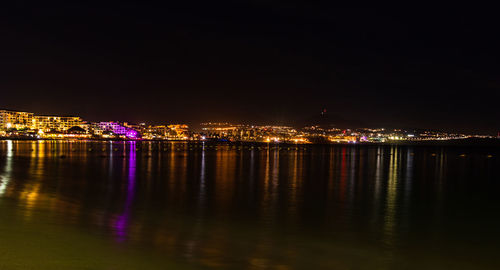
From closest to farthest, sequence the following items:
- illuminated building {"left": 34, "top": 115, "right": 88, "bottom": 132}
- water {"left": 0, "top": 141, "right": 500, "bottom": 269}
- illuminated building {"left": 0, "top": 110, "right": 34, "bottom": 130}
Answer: water {"left": 0, "top": 141, "right": 500, "bottom": 269}, illuminated building {"left": 0, "top": 110, "right": 34, "bottom": 130}, illuminated building {"left": 34, "top": 115, "right": 88, "bottom": 132}

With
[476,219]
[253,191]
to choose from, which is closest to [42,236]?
[253,191]

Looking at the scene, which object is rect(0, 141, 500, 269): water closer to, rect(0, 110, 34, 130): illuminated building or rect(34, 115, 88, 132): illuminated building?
rect(0, 110, 34, 130): illuminated building

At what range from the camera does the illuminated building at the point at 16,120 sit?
529ft

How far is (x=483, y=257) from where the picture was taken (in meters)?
7.48

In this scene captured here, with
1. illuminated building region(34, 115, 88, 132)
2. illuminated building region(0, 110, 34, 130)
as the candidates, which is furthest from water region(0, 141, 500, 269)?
illuminated building region(34, 115, 88, 132)

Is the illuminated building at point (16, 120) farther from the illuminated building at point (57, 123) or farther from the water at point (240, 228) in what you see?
the water at point (240, 228)

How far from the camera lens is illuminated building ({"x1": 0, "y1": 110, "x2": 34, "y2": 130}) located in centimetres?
16125

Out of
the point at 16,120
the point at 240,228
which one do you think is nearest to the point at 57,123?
the point at 16,120

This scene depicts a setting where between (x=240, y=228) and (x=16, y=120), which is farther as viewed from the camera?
(x=16, y=120)

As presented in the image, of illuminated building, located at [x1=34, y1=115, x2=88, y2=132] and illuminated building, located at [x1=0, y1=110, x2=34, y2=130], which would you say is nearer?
illuminated building, located at [x1=0, y1=110, x2=34, y2=130]

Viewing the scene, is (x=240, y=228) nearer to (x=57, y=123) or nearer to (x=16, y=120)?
(x=16, y=120)

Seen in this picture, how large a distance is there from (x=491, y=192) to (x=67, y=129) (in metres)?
187

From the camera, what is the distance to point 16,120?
16700 centimetres

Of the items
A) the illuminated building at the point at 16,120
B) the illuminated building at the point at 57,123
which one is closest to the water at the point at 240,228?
the illuminated building at the point at 16,120
